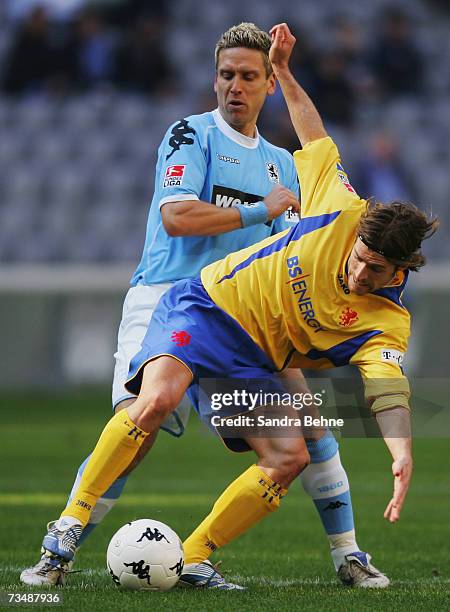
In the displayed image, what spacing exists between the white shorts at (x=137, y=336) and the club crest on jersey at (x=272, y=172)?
732mm

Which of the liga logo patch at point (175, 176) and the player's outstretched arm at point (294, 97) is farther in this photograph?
the liga logo patch at point (175, 176)

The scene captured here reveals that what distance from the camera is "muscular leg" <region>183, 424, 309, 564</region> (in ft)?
16.1

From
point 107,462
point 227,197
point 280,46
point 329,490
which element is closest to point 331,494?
point 329,490

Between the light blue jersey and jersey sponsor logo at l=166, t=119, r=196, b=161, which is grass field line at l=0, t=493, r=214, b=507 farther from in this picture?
jersey sponsor logo at l=166, t=119, r=196, b=161

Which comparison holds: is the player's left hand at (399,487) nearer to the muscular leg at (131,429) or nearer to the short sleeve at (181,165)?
the muscular leg at (131,429)

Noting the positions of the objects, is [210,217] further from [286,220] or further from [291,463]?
[291,463]

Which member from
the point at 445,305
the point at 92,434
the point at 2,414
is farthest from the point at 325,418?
the point at 445,305

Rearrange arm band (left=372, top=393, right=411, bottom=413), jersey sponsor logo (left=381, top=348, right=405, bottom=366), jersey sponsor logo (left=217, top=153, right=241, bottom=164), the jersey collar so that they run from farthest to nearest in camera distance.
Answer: the jersey collar
jersey sponsor logo (left=217, top=153, right=241, bottom=164)
jersey sponsor logo (left=381, top=348, right=405, bottom=366)
arm band (left=372, top=393, right=411, bottom=413)

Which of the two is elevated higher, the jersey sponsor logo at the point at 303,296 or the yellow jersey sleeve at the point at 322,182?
the yellow jersey sleeve at the point at 322,182

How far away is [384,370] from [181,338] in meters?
0.86

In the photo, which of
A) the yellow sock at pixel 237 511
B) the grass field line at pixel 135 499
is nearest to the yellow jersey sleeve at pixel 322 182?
the yellow sock at pixel 237 511

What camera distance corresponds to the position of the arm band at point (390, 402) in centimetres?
454

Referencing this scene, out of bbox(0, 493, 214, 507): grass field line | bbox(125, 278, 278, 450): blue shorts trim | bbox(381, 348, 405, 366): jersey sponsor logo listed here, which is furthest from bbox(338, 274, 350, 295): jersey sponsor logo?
bbox(0, 493, 214, 507): grass field line

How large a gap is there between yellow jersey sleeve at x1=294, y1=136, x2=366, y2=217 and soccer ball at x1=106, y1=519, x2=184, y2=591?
4.84 ft
